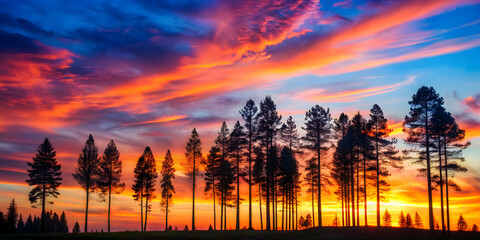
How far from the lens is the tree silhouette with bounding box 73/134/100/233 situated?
60094 millimetres

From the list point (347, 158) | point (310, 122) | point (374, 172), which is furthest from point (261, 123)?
point (374, 172)

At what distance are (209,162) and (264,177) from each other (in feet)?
40.8

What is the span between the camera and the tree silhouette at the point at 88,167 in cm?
6009

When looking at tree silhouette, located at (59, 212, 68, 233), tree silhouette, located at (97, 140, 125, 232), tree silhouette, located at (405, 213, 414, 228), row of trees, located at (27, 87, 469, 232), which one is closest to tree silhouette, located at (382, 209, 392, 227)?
tree silhouette, located at (405, 213, 414, 228)

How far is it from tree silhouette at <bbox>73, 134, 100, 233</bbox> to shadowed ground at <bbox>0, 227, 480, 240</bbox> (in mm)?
17895

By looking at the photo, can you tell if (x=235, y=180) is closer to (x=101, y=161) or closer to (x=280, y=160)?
(x=280, y=160)

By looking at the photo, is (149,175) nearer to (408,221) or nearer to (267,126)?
(267,126)

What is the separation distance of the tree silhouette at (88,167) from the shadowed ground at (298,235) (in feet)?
58.7

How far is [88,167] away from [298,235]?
1410 inches

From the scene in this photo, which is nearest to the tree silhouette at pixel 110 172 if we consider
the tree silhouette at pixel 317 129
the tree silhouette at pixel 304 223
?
the tree silhouette at pixel 317 129

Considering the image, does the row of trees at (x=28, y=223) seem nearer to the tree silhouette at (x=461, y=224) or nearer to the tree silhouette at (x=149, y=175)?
the tree silhouette at (x=149, y=175)

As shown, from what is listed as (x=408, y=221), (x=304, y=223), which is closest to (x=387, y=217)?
(x=408, y=221)

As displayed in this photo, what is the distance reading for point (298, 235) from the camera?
41.6m

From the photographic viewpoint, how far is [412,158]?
44375 mm
